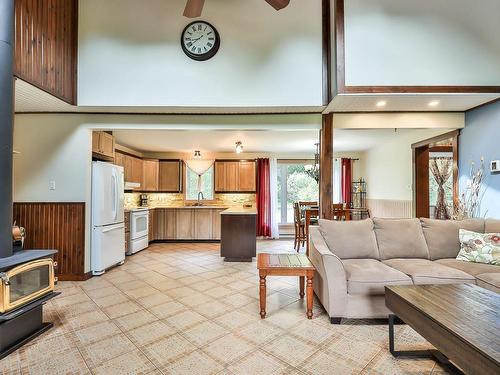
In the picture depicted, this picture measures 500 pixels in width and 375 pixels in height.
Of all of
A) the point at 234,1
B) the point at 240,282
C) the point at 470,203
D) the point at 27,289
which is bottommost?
the point at 240,282

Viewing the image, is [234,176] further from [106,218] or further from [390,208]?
→ [390,208]

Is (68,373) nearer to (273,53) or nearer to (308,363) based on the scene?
(308,363)

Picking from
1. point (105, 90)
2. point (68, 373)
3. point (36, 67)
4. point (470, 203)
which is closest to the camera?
point (68, 373)

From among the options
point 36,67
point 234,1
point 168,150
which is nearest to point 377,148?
point 234,1

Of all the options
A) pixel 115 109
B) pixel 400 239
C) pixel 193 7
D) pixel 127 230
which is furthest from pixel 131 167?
pixel 400 239

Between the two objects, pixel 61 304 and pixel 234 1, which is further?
pixel 234 1

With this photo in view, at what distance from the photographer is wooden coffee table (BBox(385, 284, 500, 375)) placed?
1.25 m

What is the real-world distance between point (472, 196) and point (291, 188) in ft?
14.7

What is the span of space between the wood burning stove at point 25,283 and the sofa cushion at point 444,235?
3937 mm

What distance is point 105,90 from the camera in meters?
3.52

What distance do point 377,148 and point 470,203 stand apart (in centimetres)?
314

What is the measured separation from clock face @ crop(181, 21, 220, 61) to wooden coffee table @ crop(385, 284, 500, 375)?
3.35 meters

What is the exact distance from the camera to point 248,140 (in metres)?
5.83

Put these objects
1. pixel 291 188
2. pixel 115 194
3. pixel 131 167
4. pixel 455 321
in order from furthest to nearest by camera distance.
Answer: pixel 291 188 → pixel 131 167 → pixel 115 194 → pixel 455 321
